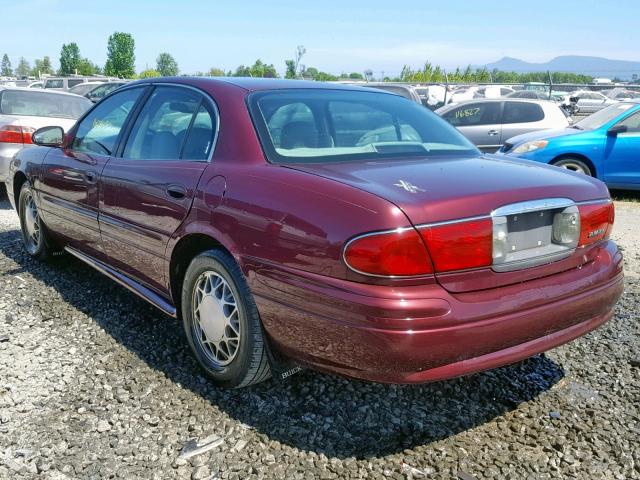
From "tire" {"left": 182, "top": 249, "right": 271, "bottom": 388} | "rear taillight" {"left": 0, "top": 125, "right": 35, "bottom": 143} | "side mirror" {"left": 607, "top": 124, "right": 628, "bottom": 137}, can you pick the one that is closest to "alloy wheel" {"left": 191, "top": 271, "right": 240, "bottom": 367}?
"tire" {"left": 182, "top": 249, "right": 271, "bottom": 388}

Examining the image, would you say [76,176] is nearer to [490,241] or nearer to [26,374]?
[26,374]

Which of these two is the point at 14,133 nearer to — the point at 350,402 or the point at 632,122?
the point at 350,402

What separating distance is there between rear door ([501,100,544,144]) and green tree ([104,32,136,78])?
78.1 meters

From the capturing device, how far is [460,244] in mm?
2311

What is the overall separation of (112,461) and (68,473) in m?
0.17

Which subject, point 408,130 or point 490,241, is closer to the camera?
point 490,241

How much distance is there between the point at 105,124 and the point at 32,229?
1.57 metres

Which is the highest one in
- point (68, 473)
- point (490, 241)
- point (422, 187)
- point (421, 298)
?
point (422, 187)

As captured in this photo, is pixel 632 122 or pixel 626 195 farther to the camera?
pixel 626 195

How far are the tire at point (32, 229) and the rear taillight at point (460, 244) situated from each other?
3751 millimetres

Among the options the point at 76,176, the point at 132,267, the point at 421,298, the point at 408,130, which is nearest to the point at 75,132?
the point at 76,176

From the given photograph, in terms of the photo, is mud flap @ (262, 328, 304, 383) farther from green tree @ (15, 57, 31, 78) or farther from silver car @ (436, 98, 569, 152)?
green tree @ (15, 57, 31, 78)

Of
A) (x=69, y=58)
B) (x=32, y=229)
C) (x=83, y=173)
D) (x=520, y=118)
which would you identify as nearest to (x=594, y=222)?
(x=83, y=173)

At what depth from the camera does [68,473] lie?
2.42 m
